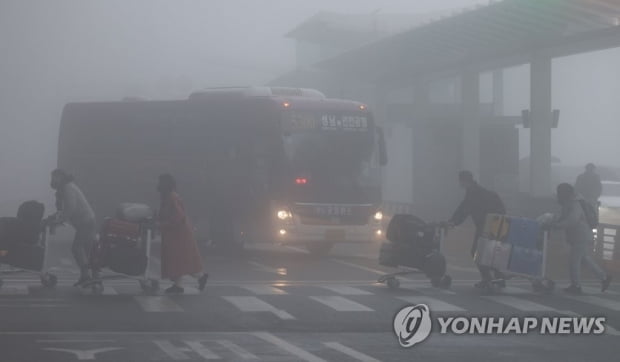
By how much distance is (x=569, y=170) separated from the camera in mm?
50969

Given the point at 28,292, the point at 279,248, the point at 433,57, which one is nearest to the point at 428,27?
the point at 433,57

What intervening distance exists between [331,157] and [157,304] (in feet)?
35.5

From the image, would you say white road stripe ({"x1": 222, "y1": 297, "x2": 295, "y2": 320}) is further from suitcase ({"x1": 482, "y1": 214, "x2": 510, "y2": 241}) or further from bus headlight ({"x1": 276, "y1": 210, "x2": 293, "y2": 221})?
bus headlight ({"x1": 276, "y1": 210, "x2": 293, "y2": 221})

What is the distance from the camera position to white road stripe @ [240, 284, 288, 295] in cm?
1744

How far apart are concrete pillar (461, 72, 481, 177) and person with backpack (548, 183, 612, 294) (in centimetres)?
2555

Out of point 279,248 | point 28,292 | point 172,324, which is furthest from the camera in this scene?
point 279,248

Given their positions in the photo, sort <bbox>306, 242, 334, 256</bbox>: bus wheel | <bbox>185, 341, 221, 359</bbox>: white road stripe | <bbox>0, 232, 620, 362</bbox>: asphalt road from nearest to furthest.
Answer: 1. <bbox>185, 341, 221, 359</bbox>: white road stripe
2. <bbox>0, 232, 620, 362</bbox>: asphalt road
3. <bbox>306, 242, 334, 256</bbox>: bus wheel

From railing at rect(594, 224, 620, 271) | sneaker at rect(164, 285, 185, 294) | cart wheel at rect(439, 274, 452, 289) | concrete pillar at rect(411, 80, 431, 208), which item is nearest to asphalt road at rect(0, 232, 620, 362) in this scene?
cart wheel at rect(439, 274, 452, 289)

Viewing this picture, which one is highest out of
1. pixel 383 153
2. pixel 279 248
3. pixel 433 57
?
pixel 433 57

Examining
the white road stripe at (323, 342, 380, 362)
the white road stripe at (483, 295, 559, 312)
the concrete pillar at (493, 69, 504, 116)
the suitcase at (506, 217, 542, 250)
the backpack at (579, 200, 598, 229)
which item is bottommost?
the white road stripe at (483, 295, 559, 312)

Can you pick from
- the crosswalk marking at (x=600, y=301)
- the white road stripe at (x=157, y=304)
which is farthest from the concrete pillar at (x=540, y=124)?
the white road stripe at (x=157, y=304)

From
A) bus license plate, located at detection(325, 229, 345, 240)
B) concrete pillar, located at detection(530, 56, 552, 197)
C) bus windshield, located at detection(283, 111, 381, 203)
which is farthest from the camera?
concrete pillar, located at detection(530, 56, 552, 197)

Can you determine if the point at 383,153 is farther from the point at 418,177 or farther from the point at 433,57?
the point at 418,177

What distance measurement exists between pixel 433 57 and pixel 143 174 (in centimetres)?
1545
